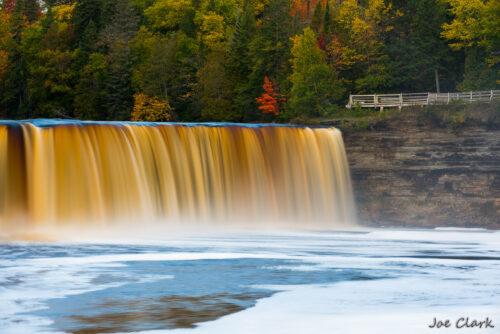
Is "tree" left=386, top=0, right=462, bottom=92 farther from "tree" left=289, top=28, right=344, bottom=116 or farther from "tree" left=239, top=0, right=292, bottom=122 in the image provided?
"tree" left=239, top=0, right=292, bottom=122

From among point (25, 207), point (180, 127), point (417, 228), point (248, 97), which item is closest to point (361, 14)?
point (248, 97)

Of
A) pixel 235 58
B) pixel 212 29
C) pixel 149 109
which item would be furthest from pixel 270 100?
pixel 212 29

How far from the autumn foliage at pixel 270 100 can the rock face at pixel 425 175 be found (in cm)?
1774

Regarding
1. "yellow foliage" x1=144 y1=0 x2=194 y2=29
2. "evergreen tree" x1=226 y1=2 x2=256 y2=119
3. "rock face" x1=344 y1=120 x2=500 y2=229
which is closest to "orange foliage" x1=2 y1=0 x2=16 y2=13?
"yellow foliage" x1=144 y1=0 x2=194 y2=29

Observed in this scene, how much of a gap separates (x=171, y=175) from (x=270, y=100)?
2800cm

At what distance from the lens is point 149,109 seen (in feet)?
237

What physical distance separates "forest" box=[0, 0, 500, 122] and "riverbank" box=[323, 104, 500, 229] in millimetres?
9204

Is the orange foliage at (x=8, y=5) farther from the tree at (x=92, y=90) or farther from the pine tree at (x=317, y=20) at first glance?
the pine tree at (x=317, y=20)

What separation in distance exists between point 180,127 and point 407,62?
98.4 feet

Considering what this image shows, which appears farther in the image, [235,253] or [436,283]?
[235,253]

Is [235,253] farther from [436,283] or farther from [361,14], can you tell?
[361,14]

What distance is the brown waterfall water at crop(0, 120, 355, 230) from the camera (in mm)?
30516

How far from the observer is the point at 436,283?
18766 millimetres

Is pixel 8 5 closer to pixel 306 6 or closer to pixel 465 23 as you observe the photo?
pixel 306 6
